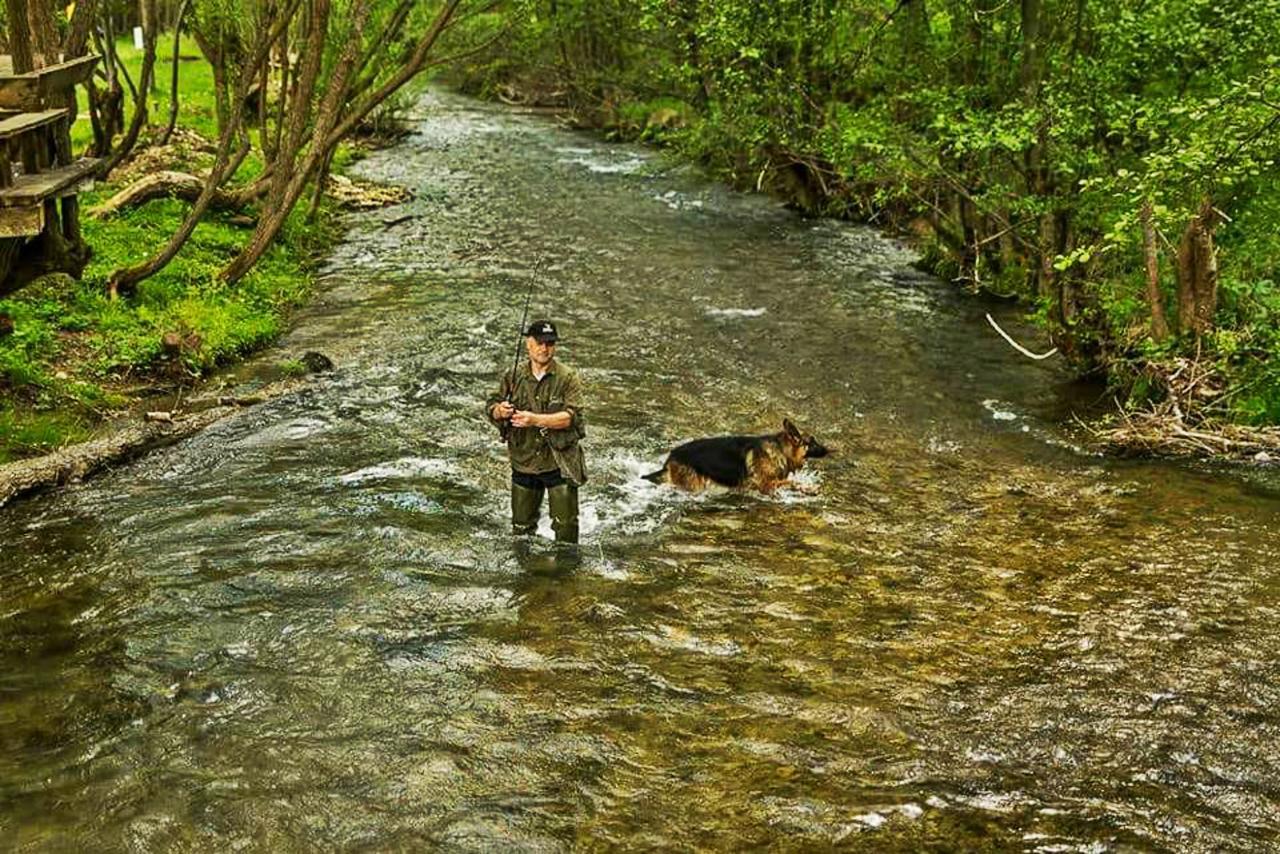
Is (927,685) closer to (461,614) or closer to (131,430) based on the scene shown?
(461,614)

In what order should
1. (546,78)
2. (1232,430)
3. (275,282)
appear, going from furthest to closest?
(546,78) < (275,282) < (1232,430)

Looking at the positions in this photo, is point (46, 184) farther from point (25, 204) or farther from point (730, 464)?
point (730, 464)

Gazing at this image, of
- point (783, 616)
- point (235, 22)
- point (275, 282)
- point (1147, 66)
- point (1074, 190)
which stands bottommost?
point (783, 616)

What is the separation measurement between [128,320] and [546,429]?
9.29m

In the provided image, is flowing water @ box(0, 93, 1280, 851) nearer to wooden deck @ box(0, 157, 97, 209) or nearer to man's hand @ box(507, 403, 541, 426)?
man's hand @ box(507, 403, 541, 426)

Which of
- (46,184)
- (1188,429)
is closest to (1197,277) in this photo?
(1188,429)

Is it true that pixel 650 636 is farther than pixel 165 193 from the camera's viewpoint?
No

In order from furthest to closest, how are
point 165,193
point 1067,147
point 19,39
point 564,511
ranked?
point 165,193, point 1067,147, point 19,39, point 564,511

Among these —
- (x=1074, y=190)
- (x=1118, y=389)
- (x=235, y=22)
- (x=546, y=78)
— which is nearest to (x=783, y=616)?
(x=1118, y=389)

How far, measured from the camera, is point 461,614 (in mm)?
8953

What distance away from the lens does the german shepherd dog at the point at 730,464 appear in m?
11.8

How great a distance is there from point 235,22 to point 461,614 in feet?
64.5

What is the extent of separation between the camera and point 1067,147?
639 inches

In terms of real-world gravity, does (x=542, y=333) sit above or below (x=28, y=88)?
below
